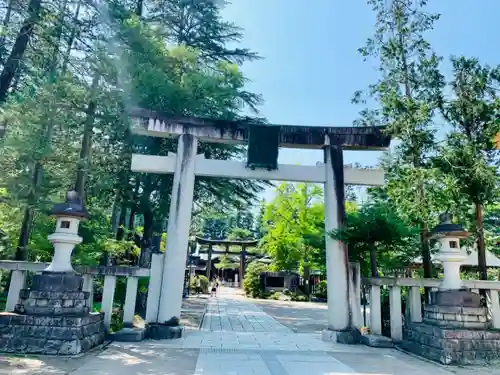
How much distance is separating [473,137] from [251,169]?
4522 mm

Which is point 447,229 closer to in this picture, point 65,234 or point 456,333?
point 456,333

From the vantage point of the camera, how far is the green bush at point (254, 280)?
2259 centimetres

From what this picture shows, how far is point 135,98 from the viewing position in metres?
7.99

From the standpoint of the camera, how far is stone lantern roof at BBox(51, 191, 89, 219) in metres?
5.98

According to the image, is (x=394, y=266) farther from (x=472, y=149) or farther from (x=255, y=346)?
(x=255, y=346)

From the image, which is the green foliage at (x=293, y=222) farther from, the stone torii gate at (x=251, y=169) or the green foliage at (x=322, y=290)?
the stone torii gate at (x=251, y=169)

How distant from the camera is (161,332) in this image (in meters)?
6.80

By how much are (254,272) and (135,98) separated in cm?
1720

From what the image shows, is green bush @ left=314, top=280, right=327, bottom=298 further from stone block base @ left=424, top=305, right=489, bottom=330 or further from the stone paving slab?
the stone paving slab

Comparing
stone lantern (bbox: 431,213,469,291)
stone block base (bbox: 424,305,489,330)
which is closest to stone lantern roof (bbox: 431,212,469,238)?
stone lantern (bbox: 431,213,469,291)

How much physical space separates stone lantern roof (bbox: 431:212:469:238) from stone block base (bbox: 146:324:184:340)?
17.2 ft

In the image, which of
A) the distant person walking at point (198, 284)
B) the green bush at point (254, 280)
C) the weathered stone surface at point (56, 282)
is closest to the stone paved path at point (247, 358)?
the weathered stone surface at point (56, 282)

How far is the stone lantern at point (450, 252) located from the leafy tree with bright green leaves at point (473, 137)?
0.95 m

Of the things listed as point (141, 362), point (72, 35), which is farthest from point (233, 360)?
point (72, 35)
